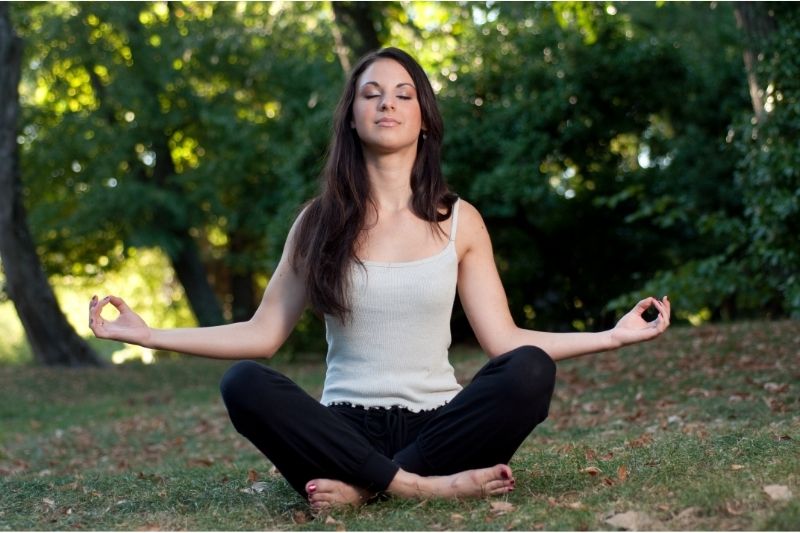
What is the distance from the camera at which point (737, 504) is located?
11.0ft

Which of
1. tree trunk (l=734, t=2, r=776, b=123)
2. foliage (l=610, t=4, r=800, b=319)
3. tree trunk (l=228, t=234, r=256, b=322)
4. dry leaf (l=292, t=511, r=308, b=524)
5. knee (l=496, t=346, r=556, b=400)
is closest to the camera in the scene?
knee (l=496, t=346, r=556, b=400)

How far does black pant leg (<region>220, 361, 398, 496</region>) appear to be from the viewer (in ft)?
12.2

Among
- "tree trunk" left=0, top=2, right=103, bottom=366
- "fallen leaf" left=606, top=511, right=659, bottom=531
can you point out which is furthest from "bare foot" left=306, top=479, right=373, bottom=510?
"tree trunk" left=0, top=2, right=103, bottom=366

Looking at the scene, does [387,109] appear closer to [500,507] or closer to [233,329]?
[233,329]

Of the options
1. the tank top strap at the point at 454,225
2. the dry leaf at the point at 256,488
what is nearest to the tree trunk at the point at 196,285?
the dry leaf at the point at 256,488

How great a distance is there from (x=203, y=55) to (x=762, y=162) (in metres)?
11.8

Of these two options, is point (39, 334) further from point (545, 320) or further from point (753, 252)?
point (753, 252)

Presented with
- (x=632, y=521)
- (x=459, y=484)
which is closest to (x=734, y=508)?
(x=632, y=521)

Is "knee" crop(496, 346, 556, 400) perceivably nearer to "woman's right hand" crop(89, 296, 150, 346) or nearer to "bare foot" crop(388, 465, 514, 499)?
"bare foot" crop(388, 465, 514, 499)

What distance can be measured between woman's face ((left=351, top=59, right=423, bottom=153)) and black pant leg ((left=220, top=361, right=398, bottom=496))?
102 cm

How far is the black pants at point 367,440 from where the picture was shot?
12.2 feet

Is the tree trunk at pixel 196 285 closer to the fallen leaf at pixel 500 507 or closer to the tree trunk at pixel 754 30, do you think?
the tree trunk at pixel 754 30

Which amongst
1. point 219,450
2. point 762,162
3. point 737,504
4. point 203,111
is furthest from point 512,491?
point 203,111

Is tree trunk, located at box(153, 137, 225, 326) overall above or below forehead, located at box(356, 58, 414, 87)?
below
